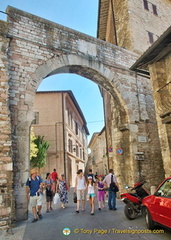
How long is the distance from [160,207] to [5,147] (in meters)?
4.19

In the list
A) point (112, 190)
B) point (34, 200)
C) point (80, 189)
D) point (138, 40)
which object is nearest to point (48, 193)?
point (80, 189)

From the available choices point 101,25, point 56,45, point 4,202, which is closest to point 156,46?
point 56,45

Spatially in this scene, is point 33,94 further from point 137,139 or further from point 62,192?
point 137,139

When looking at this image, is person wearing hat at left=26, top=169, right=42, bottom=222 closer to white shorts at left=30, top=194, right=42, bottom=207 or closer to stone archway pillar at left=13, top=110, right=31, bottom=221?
white shorts at left=30, top=194, right=42, bottom=207

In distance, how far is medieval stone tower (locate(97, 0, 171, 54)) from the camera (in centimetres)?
1144

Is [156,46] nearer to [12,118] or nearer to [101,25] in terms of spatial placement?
[12,118]

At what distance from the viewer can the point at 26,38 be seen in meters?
7.39

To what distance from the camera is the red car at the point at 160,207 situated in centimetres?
358

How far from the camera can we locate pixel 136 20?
1194 cm

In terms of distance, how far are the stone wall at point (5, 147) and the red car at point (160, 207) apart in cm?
343

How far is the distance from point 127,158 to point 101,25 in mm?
11025

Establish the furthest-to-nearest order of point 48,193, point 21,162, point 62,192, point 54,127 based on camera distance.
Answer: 1. point 54,127
2. point 62,192
3. point 48,193
4. point 21,162

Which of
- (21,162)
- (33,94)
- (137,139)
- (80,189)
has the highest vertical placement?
(33,94)

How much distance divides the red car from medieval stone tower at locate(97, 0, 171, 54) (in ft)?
28.8
